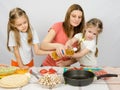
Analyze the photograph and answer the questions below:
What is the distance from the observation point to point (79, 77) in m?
1.52

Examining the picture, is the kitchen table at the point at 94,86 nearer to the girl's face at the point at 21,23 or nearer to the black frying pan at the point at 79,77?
the black frying pan at the point at 79,77

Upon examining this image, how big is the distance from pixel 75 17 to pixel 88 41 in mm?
229

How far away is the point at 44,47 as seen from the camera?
216 cm

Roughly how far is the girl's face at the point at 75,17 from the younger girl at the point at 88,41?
3.6 inches

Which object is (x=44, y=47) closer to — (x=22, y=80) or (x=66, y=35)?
(x=66, y=35)

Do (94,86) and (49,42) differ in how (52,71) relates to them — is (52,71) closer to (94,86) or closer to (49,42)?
(94,86)

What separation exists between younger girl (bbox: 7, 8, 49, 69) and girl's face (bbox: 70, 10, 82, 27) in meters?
0.32

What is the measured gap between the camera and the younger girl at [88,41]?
1976 millimetres

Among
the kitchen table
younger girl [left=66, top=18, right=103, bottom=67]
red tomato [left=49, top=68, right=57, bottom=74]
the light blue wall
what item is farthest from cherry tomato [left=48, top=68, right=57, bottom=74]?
the light blue wall

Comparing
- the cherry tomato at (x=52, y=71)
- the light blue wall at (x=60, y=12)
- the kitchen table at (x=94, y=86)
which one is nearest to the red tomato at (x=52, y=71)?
the cherry tomato at (x=52, y=71)

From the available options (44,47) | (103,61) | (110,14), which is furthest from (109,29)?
(44,47)

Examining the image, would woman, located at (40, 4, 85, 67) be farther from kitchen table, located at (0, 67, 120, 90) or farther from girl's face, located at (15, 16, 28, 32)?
kitchen table, located at (0, 67, 120, 90)

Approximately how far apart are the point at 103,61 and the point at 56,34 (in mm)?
763

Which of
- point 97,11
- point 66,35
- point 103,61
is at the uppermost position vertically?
point 97,11
